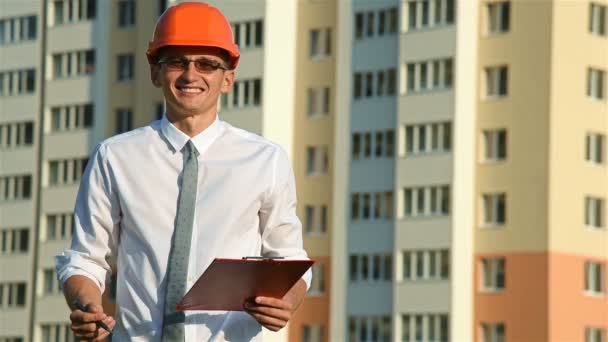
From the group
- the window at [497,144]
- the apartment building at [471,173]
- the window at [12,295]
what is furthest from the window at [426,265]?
the window at [12,295]

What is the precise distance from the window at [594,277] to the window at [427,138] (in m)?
10.2

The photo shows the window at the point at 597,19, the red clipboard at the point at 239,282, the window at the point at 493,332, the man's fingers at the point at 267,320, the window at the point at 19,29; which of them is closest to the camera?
the red clipboard at the point at 239,282

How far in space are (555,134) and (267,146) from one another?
8986 centimetres

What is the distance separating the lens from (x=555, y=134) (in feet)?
317

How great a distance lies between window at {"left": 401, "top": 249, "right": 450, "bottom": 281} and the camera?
3935 inches

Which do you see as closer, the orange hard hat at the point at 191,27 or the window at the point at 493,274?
the orange hard hat at the point at 191,27

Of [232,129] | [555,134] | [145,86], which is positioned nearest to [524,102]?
[555,134]

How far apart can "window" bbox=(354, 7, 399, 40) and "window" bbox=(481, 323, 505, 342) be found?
58.9 feet

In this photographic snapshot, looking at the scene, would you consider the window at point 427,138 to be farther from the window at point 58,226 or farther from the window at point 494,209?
the window at point 58,226

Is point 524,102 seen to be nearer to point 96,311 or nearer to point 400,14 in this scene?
point 400,14

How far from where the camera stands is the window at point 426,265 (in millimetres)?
99938

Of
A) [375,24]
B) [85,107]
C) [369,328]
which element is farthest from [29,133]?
[369,328]

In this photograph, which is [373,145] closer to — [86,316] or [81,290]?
[81,290]

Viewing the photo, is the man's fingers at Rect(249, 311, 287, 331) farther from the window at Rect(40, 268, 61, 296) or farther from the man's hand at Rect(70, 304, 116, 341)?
the window at Rect(40, 268, 61, 296)
